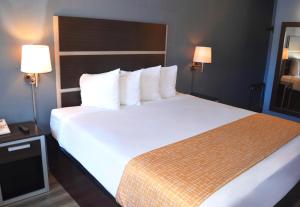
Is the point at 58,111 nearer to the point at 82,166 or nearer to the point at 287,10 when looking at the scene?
the point at 82,166

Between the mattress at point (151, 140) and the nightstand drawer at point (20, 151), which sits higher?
the mattress at point (151, 140)

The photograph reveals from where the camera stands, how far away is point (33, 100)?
2.56m

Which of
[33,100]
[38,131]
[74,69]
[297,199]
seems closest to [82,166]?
[38,131]

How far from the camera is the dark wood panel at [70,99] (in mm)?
2760

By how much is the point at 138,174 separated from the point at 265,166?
82 centimetres

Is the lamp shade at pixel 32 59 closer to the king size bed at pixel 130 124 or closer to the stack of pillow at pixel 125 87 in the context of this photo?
the king size bed at pixel 130 124

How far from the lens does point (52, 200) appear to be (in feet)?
7.50

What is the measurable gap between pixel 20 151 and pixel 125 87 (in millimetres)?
1184

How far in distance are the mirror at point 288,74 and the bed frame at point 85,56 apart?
2.09 metres

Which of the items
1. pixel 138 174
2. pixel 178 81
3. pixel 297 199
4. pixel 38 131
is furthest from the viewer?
pixel 178 81

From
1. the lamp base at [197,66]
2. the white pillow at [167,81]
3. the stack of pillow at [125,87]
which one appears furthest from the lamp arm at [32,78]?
the lamp base at [197,66]

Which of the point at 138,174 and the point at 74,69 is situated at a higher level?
the point at 74,69

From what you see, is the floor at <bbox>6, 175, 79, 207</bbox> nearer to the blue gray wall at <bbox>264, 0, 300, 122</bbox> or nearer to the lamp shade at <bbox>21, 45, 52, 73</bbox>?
the lamp shade at <bbox>21, 45, 52, 73</bbox>

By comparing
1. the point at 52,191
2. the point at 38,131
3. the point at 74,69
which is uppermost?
the point at 74,69
